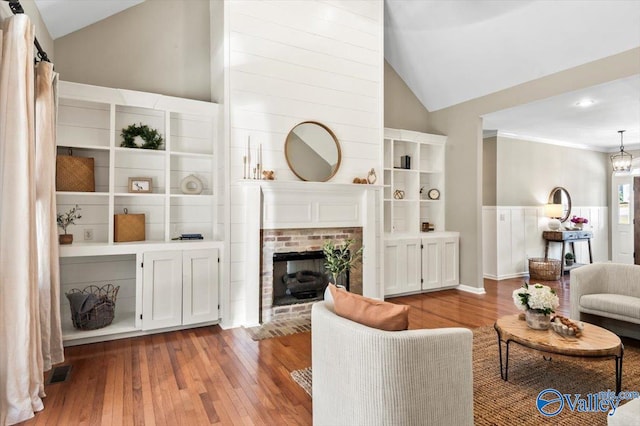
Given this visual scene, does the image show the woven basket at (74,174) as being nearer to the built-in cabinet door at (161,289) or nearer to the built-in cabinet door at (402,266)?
the built-in cabinet door at (161,289)

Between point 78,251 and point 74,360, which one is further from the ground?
point 78,251

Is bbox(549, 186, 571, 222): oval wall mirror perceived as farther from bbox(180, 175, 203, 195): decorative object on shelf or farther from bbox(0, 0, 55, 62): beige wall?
bbox(0, 0, 55, 62): beige wall

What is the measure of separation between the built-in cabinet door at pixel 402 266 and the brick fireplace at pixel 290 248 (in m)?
0.71

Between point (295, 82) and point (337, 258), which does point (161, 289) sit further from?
point (295, 82)

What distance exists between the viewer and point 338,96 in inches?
179

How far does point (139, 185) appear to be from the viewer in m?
3.90

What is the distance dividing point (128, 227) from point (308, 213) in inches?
76.4

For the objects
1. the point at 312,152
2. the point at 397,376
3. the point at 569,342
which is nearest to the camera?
the point at 397,376

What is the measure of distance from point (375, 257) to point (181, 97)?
3127 mm

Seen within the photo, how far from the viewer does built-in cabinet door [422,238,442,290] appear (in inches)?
215

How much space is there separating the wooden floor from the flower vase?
4.77 feet

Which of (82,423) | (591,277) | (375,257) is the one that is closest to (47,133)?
(82,423)

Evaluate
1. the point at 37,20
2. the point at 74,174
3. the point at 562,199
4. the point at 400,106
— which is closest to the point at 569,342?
the point at 74,174

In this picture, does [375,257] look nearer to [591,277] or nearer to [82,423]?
[591,277]
